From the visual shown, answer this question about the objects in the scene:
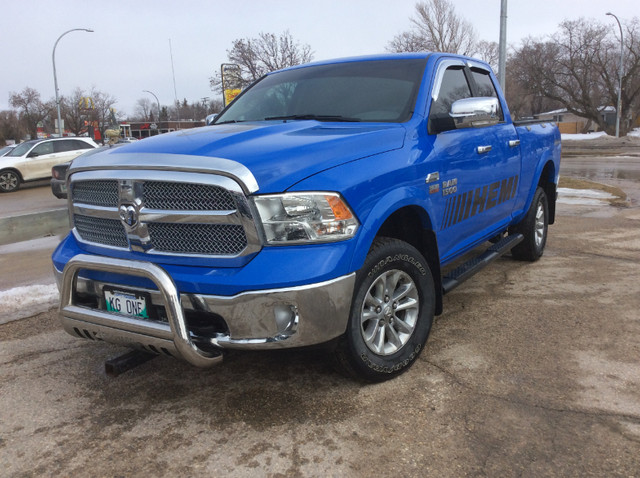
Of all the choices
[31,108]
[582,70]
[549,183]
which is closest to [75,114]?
[31,108]

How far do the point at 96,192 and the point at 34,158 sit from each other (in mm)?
16493

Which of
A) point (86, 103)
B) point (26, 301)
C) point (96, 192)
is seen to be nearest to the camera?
point (96, 192)

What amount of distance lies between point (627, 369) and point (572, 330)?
0.64 m

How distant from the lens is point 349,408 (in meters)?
2.90

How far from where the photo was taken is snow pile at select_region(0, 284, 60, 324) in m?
4.69

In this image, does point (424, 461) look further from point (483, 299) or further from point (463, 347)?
point (483, 299)

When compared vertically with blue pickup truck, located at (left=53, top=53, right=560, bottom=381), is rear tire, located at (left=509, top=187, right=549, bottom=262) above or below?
below

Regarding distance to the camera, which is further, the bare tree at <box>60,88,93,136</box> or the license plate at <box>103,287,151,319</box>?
the bare tree at <box>60,88,93,136</box>

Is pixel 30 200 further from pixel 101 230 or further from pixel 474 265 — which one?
pixel 474 265

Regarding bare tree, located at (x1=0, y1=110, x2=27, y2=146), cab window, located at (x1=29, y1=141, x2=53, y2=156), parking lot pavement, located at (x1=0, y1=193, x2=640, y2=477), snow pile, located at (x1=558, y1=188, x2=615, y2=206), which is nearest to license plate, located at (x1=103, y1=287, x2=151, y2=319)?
parking lot pavement, located at (x1=0, y1=193, x2=640, y2=477)

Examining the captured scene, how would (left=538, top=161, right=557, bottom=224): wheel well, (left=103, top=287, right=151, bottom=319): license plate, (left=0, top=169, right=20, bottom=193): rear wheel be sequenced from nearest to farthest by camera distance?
(left=103, top=287, right=151, bottom=319): license plate < (left=538, top=161, right=557, bottom=224): wheel well < (left=0, top=169, right=20, bottom=193): rear wheel

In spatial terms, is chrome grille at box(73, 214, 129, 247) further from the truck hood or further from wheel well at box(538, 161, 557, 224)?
wheel well at box(538, 161, 557, 224)

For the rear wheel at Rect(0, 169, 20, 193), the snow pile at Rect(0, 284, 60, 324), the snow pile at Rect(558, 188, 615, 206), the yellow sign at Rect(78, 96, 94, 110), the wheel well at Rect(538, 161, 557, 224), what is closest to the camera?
the snow pile at Rect(0, 284, 60, 324)

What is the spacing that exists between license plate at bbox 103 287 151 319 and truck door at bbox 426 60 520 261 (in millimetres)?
1807
